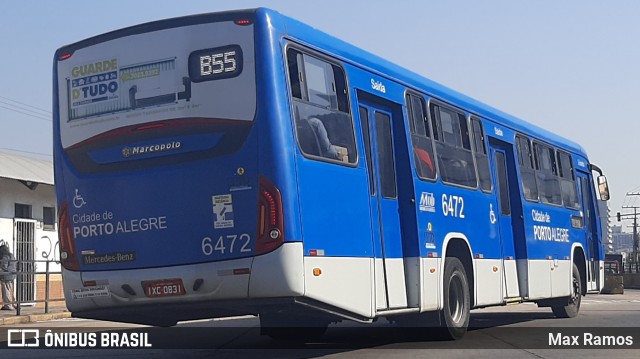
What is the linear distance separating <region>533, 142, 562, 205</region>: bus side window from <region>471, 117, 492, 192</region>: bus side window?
286 cm

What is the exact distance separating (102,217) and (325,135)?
2.40 m

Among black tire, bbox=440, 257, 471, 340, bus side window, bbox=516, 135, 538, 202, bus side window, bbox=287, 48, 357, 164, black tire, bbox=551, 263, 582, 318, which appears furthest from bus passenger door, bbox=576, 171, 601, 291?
bus side window, bbox=287, 48, 357, 164

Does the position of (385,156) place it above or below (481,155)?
below

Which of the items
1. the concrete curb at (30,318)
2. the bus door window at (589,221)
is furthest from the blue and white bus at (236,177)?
the concrete curb at (30,318)

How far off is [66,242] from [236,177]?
2.20m

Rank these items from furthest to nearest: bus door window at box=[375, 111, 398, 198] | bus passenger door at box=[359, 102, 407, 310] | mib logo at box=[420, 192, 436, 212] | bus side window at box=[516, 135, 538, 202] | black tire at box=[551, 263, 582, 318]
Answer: black tire at box=[551, 263, 582, 318] → bus side window at box=[516, 135, 538, 202] → mib logo at box=[420, 192, 436, 212] → bus door window at box=[375, 111, 398, 198] → bus passenger door at box=[359, 102, 407, 310]

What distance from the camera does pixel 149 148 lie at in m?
9.59

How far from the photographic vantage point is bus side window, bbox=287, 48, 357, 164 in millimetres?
9453

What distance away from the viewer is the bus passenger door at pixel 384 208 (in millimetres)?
10641

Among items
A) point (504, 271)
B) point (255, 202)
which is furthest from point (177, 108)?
point (504, 271)

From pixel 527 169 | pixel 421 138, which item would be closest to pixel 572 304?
pixel 527 169

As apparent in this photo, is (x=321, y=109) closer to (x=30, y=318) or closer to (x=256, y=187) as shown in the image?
(x=256, y=187)

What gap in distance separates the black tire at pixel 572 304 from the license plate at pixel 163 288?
434 inches

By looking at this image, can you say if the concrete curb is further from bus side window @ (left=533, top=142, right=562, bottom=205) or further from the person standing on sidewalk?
bus side window @ (left=533, top=142, right=562, bottom=205)
